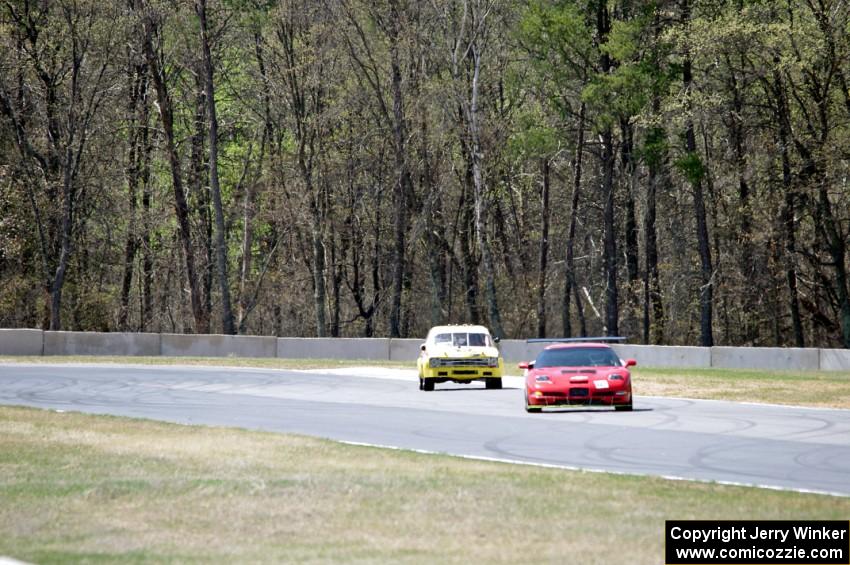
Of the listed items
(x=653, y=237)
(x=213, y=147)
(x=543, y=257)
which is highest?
(x=213, y=147)

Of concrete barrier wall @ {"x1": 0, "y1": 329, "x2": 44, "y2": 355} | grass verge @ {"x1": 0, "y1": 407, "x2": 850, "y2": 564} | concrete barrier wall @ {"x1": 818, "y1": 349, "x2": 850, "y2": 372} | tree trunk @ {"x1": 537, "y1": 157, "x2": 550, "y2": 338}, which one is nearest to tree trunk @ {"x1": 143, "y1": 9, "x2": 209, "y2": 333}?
concrete barrier wall @ {"x1": 0, "y1": 329, "x2": 44, "y2": 355}

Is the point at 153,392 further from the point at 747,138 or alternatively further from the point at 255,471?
the point at 747,138

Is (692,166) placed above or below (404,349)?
above

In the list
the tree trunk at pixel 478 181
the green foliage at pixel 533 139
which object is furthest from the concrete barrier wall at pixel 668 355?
the green foliage at pixel 533 139

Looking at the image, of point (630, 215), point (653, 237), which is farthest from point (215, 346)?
point (653, 237)

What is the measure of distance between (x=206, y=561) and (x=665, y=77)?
152 ft

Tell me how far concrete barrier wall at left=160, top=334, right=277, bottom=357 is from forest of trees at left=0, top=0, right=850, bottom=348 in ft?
33.0

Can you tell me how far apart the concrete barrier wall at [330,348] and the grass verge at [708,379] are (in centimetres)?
194

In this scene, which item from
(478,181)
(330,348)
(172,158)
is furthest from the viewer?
(172,158)

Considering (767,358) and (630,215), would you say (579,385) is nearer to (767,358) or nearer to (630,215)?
(767,358)

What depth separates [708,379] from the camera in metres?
36.6

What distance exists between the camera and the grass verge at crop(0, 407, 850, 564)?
10016mm

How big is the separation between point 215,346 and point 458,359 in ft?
66.7

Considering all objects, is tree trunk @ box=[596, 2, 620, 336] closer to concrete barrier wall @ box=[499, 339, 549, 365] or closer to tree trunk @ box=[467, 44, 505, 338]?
tree trunk @ box=[467, 44, 505, 338]
